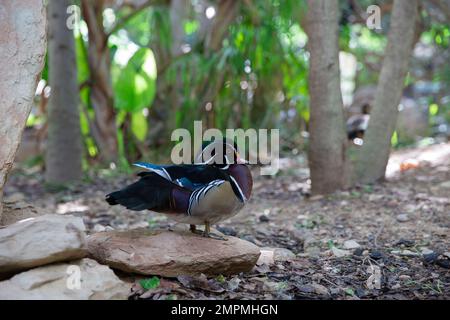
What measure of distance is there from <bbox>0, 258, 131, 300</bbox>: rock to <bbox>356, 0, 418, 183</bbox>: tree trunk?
315 centimetres

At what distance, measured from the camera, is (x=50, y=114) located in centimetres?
604

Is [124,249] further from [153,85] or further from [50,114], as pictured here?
[153,85]

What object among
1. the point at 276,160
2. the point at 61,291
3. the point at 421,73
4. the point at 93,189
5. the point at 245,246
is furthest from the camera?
the point at 421,73

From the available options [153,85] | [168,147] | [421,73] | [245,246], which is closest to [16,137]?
[245,246]

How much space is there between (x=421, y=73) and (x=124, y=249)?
8972 mm

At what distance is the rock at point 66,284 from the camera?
7.82ft

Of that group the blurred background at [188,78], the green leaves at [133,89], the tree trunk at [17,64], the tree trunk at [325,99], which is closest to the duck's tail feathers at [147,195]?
the tree trunk at [17,64]

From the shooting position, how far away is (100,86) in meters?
6.93

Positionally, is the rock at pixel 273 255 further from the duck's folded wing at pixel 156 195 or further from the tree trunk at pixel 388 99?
the tree trunk at pixel 388 99

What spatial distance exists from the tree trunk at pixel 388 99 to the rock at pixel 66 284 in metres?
3.15

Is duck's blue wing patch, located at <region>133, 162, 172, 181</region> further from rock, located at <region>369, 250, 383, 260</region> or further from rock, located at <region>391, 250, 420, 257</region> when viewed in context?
rock, located at <region>391, 250, 420, 257</region>

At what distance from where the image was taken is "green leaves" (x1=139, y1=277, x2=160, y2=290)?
2.72 metres

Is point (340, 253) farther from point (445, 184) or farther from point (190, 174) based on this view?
point (445, 184)

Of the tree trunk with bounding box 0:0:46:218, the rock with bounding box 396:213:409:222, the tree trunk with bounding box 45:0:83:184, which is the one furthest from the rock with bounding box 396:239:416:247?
the tree trunk with bounding box 45:0:83:184
